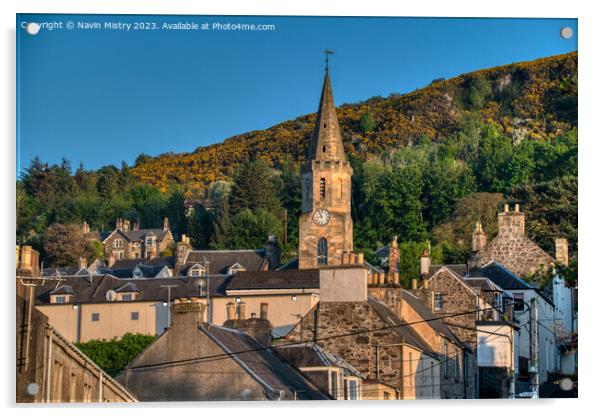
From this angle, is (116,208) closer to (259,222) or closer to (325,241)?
(259,222)

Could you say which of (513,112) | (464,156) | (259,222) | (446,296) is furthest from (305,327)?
(464,156)

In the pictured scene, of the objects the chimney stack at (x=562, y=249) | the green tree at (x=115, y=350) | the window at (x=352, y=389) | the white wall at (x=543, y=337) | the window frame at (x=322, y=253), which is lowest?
the green tree at (x=115, y=350)

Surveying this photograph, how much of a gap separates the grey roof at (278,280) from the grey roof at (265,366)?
2591 cm

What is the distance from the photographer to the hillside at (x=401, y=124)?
51531 millimetres

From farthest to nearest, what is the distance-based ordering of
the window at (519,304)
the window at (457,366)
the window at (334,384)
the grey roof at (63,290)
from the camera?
the grey roof at (63,290)
the window at (519,304)
the window at (457,366)
the window at (334,384)

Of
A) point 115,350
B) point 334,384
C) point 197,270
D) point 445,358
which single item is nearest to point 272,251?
point 197,270

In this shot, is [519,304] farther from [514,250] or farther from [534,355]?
[514,250]

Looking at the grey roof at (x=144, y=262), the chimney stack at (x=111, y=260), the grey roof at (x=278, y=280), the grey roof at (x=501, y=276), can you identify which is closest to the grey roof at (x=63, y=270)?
the grey roof at (x=144, y=262)

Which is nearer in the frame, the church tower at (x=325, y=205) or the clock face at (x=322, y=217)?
the church tower at (x=325, y=205)

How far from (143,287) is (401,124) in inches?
877

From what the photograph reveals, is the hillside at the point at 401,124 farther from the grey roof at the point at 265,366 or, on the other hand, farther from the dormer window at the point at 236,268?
the grey roof at the point at 265,366

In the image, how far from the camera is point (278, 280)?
54.1 metres

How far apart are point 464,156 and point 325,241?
57.0 ft

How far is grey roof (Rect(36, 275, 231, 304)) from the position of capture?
55094 millimetres
